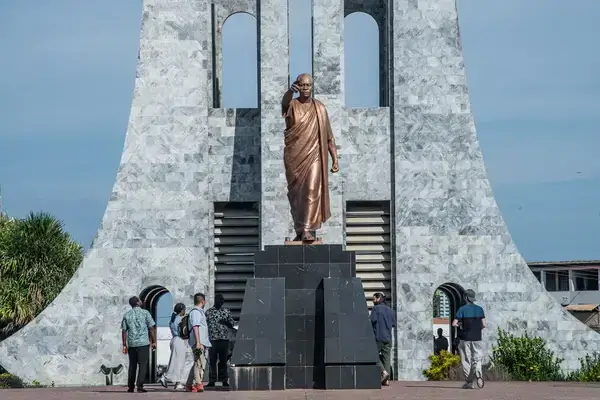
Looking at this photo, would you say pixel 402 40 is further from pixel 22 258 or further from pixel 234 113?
pixel 22 258

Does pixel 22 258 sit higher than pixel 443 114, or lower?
lower

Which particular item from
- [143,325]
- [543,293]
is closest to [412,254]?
[543,293]

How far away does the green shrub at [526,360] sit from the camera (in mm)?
25594

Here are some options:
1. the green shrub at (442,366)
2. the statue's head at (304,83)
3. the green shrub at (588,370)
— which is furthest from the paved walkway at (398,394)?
the green shrub at (442,366)

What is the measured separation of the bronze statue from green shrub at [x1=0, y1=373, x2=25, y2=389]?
10033mm

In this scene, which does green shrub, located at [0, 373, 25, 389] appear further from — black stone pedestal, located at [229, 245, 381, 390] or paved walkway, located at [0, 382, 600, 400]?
black stone pedestal, located at [229, 245, 381, 390]

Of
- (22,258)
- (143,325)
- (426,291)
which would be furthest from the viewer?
(22,258)

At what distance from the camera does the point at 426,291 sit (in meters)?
29.0

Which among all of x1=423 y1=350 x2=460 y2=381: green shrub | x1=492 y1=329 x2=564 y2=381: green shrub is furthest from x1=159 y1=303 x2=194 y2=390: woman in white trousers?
x1=492 y1=329 x2=564 y2=381: green shrub

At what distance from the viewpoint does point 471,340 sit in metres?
20.4

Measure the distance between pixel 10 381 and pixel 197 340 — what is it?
32.2 ft

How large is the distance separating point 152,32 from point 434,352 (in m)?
9.63

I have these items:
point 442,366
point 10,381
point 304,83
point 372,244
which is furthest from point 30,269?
point 304,83

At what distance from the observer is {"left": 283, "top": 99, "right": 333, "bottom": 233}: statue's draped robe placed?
20.8 m
